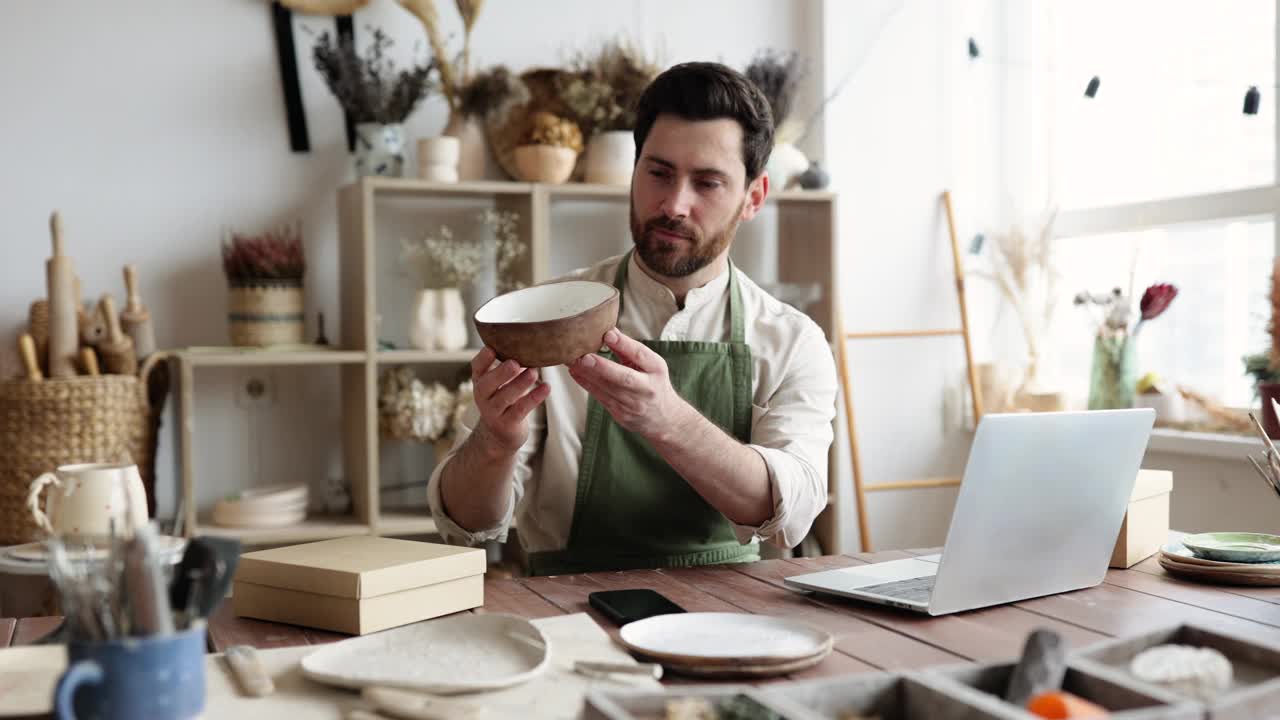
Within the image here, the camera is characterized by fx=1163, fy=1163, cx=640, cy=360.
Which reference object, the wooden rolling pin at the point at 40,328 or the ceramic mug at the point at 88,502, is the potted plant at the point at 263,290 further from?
the ceramic mug at the point at 88,502

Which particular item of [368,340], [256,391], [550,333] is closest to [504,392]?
[550,333]

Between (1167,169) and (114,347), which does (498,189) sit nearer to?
(114,347)

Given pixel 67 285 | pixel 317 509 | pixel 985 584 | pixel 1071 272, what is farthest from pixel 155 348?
pixel 1071 272

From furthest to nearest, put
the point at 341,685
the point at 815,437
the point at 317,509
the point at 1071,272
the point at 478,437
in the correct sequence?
the point at 1071,272 → the point at 317,509 → the point at 815,437 → the point at 478,437 → the point at 341,685

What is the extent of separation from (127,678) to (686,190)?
1.36 meters

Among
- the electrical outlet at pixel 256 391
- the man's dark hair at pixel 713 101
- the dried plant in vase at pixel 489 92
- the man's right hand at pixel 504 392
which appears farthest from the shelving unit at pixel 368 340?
the man's right hand at pixel 504 392

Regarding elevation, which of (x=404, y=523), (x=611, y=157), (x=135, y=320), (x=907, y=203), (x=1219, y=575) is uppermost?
(x=611, y=157)

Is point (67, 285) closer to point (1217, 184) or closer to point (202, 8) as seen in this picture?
point (202, 8)

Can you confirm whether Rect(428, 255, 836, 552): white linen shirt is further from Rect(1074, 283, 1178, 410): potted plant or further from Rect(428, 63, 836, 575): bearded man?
Rect(1074, 283, 1178, 410): potted plant

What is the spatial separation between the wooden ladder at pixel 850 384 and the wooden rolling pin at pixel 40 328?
7.25 feet

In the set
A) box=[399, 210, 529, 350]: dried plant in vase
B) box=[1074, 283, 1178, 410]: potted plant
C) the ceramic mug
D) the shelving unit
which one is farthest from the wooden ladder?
the ceramic mug

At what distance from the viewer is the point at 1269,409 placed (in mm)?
2584

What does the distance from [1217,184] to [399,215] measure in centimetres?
233

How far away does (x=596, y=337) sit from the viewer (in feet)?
4.54
